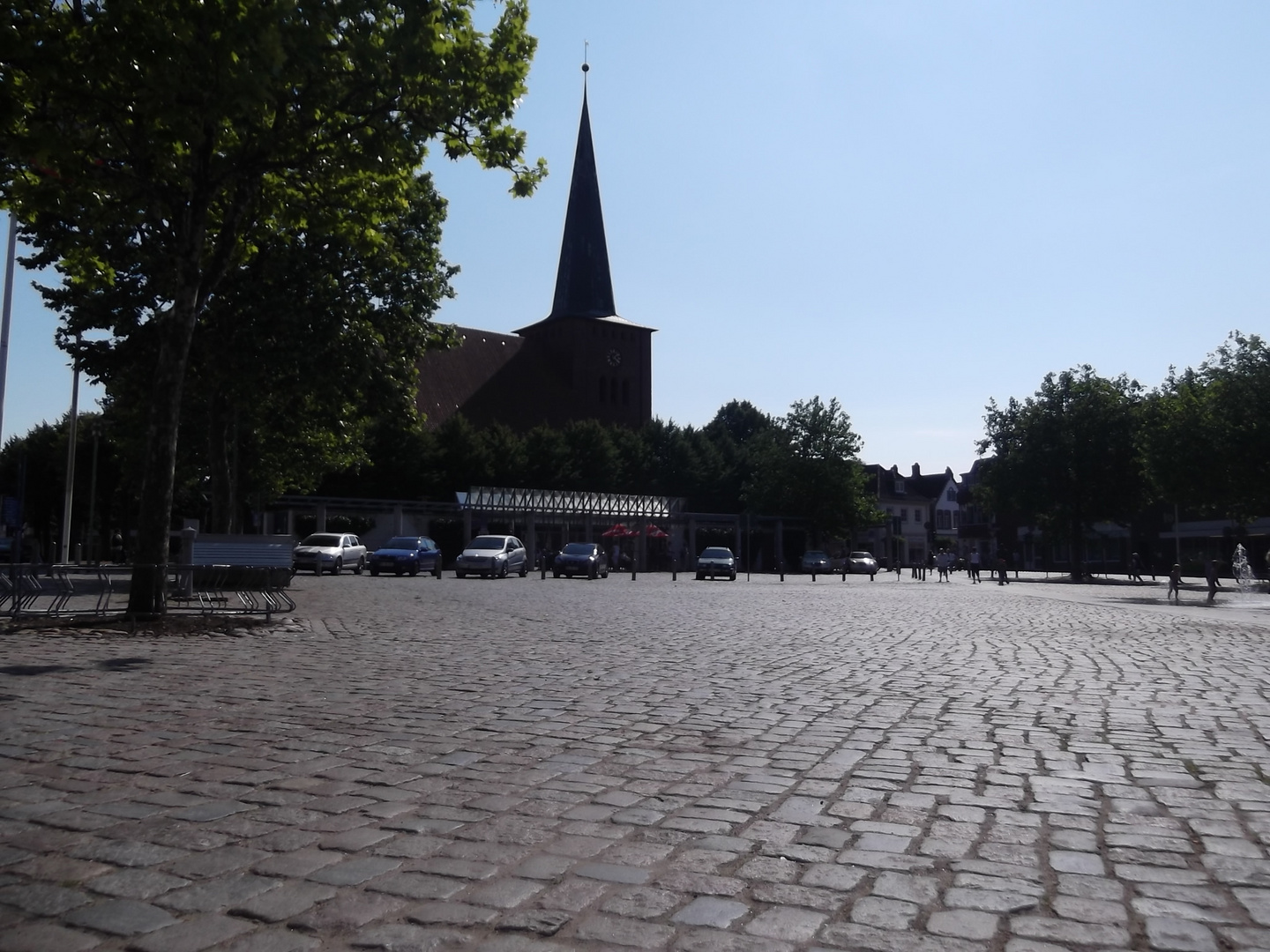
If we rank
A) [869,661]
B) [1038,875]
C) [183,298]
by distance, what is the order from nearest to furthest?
[1038,875] < [869,661] < [183,298]

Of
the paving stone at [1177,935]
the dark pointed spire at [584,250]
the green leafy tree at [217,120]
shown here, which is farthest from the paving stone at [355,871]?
the dark pointed spire at [584,250]

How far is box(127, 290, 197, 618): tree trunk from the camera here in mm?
15031

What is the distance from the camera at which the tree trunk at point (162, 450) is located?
15.0m

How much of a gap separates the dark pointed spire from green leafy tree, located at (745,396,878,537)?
22.2 meters

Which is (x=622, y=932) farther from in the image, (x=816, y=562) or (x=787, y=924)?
(x=816, y=562)

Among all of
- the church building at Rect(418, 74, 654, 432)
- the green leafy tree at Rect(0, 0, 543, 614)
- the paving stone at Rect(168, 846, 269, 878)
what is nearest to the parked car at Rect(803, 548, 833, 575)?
the church building at Rect(418, 74, 654, 432)

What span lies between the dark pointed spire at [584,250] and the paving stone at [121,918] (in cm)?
8286

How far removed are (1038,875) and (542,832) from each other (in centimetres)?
196

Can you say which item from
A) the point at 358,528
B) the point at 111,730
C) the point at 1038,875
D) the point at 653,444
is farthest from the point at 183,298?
the point at 653,444

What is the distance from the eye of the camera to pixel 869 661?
469 inches

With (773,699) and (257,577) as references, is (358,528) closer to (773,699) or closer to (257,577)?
(257,577)

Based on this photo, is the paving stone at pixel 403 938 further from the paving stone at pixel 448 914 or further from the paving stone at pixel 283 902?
the paving stone at pixel 283 902

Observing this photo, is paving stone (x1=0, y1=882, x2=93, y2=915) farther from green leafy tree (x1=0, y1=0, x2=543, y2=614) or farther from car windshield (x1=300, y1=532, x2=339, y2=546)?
car windshield (x1=300, y1=532, x2=339, y2=546)

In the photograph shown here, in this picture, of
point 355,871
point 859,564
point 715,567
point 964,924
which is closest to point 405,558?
point 715,567
